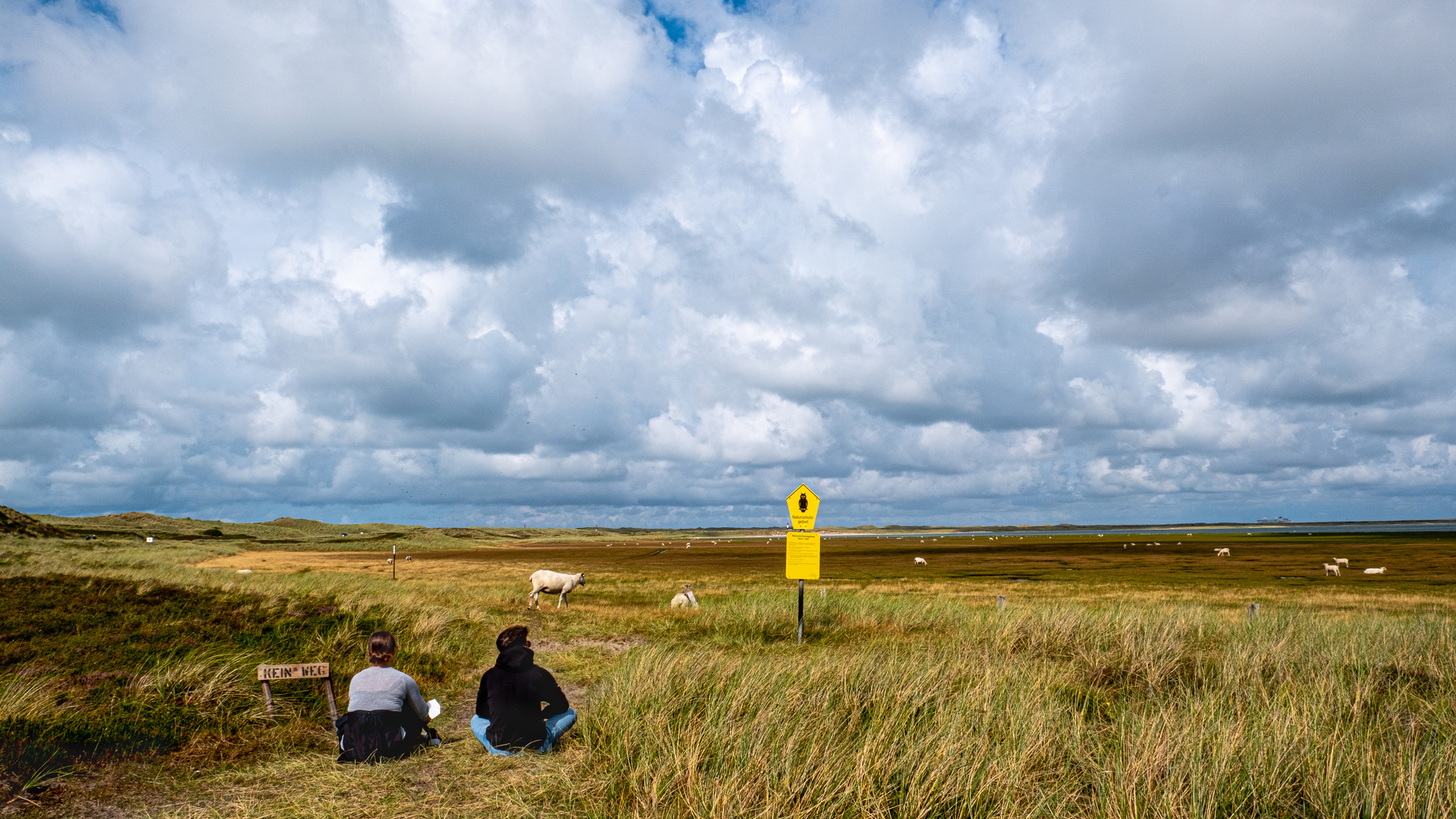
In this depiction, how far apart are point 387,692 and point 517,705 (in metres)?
1.42

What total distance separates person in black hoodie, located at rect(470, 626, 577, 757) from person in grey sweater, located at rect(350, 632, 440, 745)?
0.64 metres

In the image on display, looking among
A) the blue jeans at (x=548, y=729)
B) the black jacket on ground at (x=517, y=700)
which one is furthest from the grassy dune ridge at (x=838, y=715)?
the black jacket on ground at (x=517, y=700)

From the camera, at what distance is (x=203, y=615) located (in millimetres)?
16984

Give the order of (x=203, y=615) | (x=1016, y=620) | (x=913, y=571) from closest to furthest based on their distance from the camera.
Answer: (x=1016, y=620)
(x=203, y=615)
(x=913, y=571)


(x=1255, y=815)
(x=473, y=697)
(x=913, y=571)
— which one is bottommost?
(x=913, y=571)

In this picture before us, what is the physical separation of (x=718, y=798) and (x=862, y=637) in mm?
11779

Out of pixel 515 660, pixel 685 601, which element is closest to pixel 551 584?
pixel 685 601

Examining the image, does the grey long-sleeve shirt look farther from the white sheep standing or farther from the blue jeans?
the white sheep standing

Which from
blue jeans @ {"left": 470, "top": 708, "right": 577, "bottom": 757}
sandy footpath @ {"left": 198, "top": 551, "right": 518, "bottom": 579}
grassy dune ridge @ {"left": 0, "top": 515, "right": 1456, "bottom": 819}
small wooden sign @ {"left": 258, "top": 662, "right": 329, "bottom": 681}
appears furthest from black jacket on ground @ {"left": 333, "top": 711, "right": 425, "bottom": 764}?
sandy footpath @ {"left": 198, "top": 551, "right": 518, "bottom": 579}

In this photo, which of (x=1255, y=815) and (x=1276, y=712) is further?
(x=1276, y=712)

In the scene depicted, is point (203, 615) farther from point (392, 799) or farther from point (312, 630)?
point (392, 799)

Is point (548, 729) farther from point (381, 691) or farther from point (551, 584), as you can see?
point (551, 584)

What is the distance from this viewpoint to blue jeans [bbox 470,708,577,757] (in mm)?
7871

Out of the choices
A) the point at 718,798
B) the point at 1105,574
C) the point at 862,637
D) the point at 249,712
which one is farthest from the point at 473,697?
the point at 1105,574
